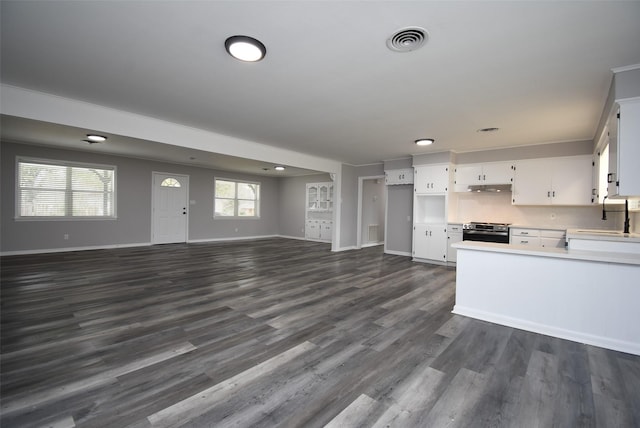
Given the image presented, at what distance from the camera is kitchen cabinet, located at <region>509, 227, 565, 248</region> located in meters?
4.91

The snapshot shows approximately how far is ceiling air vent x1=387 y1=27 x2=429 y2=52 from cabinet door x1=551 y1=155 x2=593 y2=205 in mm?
4592

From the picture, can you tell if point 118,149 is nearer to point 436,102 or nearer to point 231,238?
point 231,238

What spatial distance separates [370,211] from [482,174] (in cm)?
358

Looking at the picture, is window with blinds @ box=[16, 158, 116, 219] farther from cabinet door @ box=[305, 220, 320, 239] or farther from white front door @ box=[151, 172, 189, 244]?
cabinet door @ box=[305, 220, 320, 239]

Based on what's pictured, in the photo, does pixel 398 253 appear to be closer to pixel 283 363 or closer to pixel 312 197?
pixel 312 197

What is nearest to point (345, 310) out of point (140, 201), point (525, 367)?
point (525, 367)

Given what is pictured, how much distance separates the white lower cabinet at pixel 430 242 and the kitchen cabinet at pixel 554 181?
1516 millimetres

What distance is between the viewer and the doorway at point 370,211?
855 cm

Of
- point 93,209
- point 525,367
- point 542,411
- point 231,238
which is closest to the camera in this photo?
point 542,411

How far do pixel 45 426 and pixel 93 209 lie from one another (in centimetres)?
748

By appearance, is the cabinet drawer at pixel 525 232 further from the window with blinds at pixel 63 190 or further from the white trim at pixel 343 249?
the window with blinds at pixel 63 190

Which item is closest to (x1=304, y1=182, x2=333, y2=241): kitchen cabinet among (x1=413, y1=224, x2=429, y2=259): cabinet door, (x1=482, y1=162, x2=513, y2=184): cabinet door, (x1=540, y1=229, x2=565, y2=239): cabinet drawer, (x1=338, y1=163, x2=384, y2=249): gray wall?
(x1=338, y1=163, x2=384, y2=249): gray wall

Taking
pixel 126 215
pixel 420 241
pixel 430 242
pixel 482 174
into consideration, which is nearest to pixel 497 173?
pixel 482 174

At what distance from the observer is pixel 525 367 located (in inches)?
90.0
